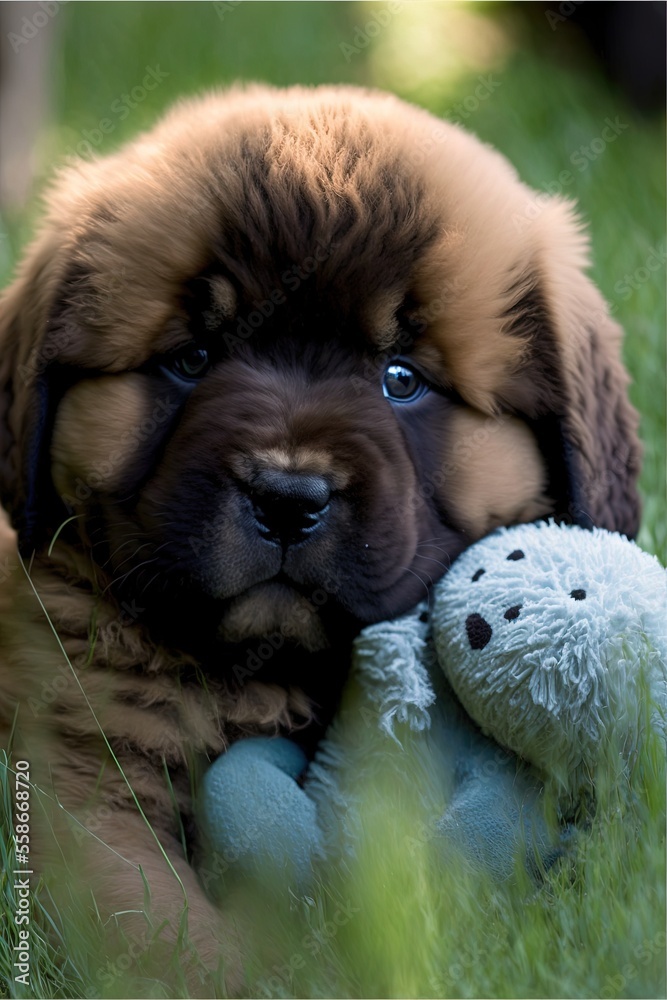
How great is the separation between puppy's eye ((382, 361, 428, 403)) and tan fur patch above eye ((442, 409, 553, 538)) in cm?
10

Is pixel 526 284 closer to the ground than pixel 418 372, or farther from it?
farther from it

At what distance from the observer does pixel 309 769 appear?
102 inches

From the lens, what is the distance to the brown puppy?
242 centimetres

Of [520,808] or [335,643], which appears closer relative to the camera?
[520,808]

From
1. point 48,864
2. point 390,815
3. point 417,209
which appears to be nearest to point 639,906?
point 390,815

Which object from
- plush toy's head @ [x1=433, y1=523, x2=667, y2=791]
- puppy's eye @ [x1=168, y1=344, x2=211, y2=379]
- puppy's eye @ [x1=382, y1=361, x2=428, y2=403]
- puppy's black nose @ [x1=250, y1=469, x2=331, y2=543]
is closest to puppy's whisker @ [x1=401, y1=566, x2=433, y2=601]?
plush toy's head @ [x1=433, y1=523, x2=667, y2=791]

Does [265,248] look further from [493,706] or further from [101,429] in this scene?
[493,706]

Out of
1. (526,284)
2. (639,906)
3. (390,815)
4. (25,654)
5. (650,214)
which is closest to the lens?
(639,906)

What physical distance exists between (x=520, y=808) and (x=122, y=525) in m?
1.06

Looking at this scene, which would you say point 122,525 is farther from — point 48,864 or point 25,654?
point 48,864

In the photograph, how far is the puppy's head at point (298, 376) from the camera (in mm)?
2439

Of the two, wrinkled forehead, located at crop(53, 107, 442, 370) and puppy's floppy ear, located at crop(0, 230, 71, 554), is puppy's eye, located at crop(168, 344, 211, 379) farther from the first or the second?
puppy's floppy ear, located at crop(0, 230, 71, 554)

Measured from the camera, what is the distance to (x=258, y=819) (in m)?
2.39

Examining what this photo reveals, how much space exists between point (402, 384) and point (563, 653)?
2.54 feet
